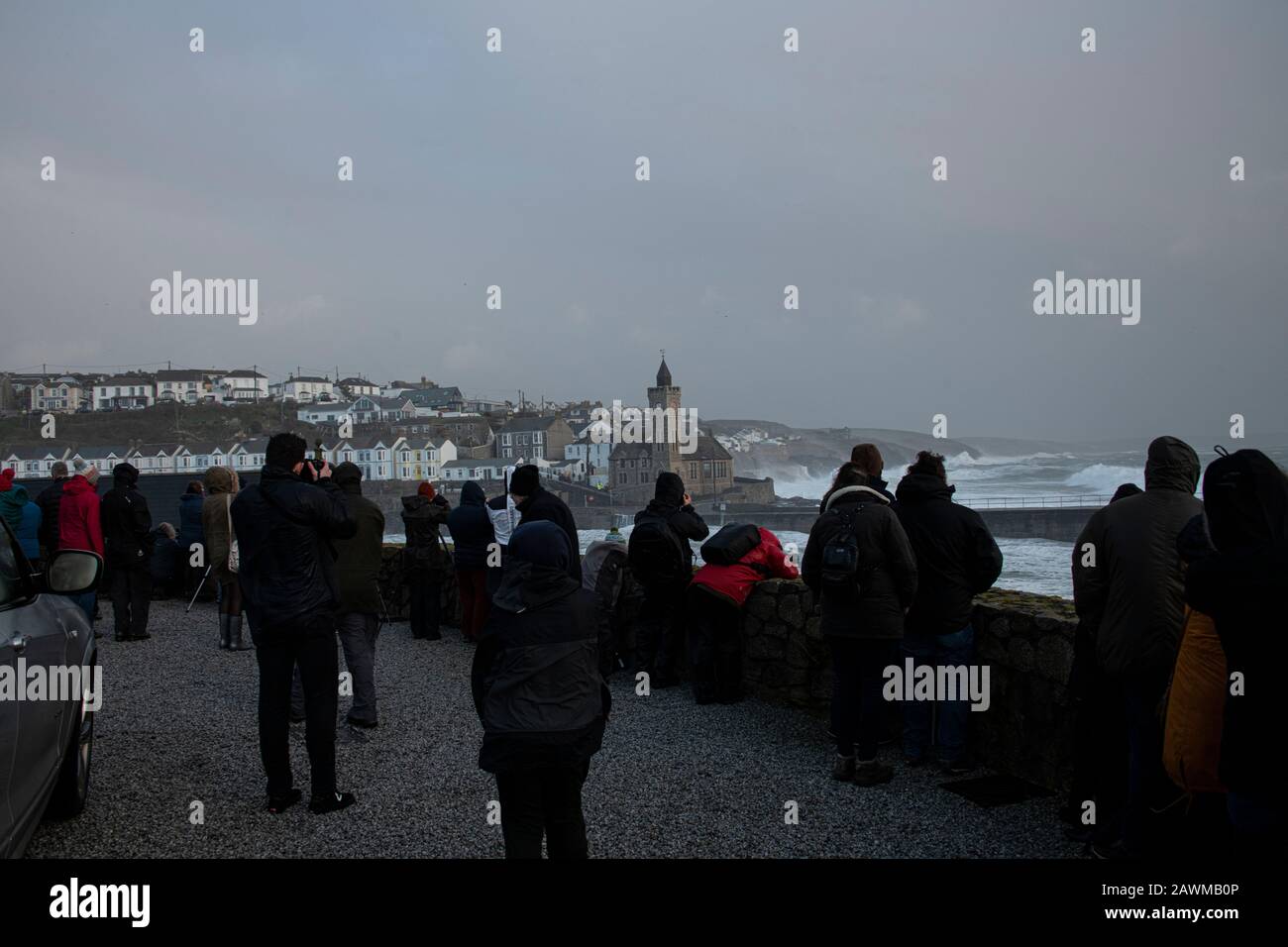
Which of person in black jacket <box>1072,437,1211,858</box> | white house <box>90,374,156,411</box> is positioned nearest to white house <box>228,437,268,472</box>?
white house <box>90,374,156,411</box>

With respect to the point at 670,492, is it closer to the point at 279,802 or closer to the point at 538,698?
the point at 279,802

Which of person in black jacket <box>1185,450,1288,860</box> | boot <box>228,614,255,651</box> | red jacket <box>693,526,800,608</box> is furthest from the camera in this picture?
boot <box>228,614,255,651</box>

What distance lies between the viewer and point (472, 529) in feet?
32.5

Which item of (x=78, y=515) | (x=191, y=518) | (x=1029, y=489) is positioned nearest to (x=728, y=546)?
(x=78, y=515)

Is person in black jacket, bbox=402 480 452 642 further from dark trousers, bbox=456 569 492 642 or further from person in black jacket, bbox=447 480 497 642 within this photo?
person in black jacket, bbox=447 480 497 642

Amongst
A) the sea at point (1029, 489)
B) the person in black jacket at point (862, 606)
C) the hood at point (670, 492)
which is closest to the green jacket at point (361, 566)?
the hood at point (670, 492)

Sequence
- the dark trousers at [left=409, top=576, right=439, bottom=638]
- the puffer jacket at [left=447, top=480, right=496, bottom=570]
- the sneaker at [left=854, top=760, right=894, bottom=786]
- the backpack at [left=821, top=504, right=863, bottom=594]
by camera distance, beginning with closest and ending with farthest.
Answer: the backpack at [left=821, top=504, right=863, bottom=594]
the sneaker at [left=854, top=760, right=894, bottom=786]
the puffer jacket at [left=447, top=480, right=496, bottom=570]
the dark trousers at [left=409, top=576, right=439, bottom=638]

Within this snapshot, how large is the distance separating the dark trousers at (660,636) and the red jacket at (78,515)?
18.2 feet

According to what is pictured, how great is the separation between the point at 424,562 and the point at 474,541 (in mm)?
1454

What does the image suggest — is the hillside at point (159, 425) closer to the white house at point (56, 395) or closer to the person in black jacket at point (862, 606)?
the white house at point (56, 395)

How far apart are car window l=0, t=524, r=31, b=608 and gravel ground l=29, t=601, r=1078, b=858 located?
148 centimetres

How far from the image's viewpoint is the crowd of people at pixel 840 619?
9.01ft

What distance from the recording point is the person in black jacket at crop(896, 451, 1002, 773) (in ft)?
18.7
